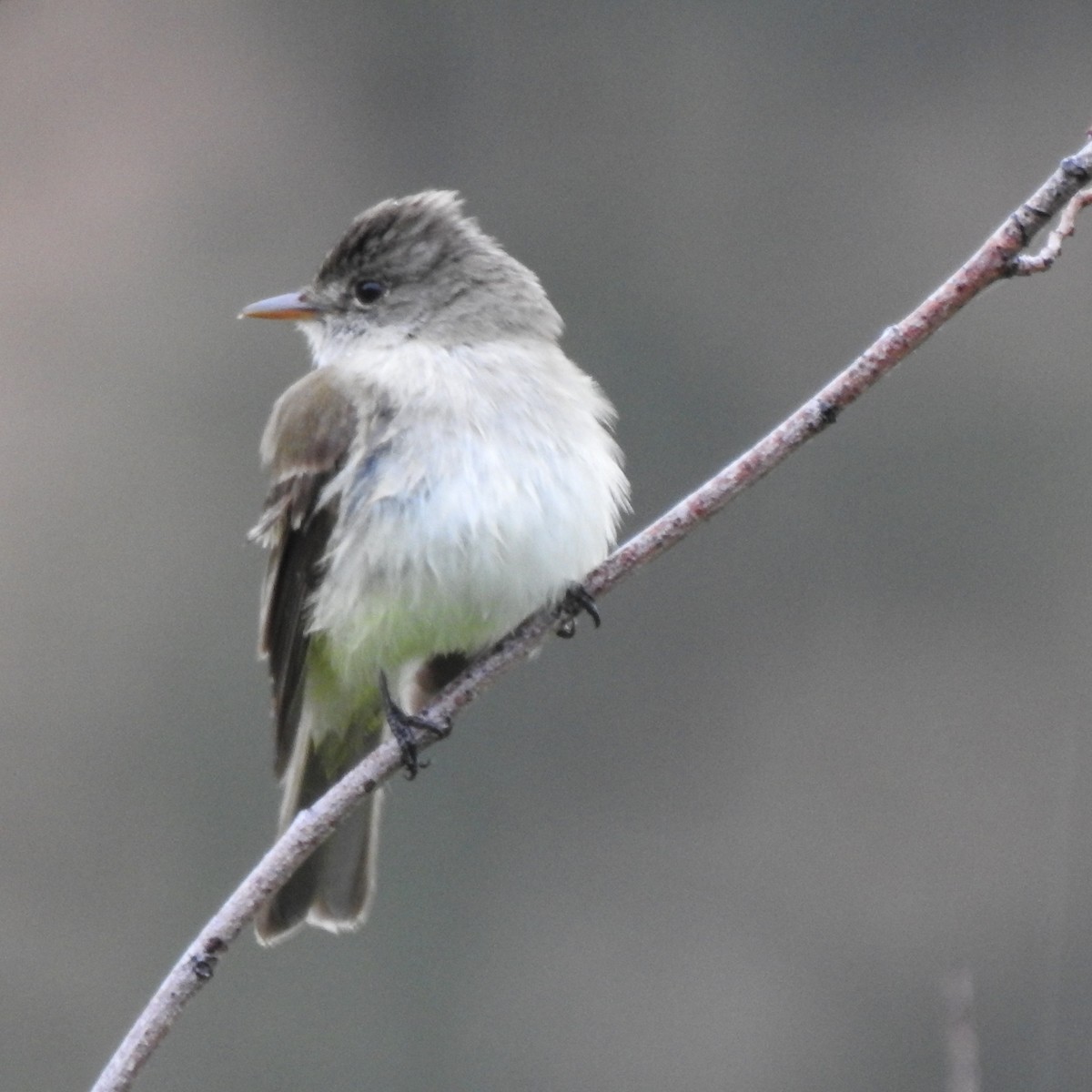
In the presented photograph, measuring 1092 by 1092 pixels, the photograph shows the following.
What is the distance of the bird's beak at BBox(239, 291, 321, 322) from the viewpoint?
4.19 metres

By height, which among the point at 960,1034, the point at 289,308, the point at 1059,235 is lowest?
the point at 960,1034

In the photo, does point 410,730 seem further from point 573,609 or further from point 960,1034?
point 960,1034

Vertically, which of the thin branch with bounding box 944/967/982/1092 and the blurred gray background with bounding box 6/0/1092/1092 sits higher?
the blurred gray background with bounding box 6/0/1092/1092

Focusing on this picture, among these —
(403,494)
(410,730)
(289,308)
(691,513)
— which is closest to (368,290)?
(289,308)

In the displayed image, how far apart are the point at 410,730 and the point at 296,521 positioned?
747 mm

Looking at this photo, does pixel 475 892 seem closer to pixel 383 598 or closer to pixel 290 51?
pixel 290 51

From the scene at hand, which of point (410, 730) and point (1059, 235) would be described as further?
point (410, 730)

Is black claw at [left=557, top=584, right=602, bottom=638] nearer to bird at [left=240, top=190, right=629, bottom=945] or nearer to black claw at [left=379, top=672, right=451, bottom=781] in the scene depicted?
bird at [left=240, top=190, right=629, bottom=945]

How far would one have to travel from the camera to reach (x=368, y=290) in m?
4.23

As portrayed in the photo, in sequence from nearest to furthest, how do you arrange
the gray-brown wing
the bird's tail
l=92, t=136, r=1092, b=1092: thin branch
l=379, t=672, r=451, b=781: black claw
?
l=92, t=136, r=1092, b=1092: thin branch, l=379, t=672, r=451, b=781: black claw, the gray-brown wing, the bird's tail

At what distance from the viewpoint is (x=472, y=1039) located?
9992 millimetres

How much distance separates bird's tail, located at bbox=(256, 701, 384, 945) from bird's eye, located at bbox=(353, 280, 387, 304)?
0.84m

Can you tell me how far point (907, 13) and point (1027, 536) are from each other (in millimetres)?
3590

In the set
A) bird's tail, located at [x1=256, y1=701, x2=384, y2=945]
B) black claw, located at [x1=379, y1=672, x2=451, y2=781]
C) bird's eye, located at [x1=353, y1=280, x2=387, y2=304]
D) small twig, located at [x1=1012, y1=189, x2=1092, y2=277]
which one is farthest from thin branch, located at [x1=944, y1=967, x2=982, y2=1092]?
bird's eye, located at [x1=353, y1=280, x2=387, y2=304]
